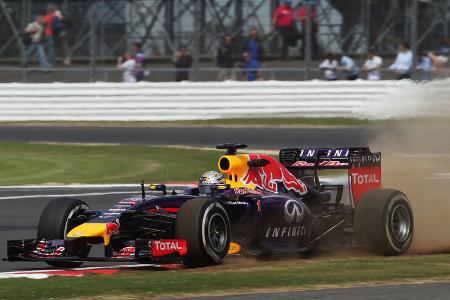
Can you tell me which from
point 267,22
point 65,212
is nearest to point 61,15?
point 267,22

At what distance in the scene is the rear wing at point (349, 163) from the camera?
10961 millimetres

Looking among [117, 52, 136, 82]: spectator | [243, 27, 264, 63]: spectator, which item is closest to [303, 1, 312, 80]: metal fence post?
[243, 27, 264, 63]: spectator

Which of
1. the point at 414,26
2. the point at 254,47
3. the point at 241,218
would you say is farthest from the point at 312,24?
the point at 241,218

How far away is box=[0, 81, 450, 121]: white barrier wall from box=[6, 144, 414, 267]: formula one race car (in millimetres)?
12959

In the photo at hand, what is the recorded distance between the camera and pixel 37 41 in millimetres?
26125

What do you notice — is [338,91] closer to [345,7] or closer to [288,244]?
[345,7]

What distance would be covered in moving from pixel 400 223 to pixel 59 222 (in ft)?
10.8

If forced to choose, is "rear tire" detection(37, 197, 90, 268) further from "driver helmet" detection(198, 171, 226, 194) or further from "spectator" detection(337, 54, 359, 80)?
"spectator" detection(337, 54, 359, 80)

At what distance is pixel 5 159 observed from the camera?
2058cm

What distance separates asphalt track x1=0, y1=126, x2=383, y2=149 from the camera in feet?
72.0

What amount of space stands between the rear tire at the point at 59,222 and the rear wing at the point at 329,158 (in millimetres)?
2520

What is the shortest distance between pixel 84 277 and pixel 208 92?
54.7 ft

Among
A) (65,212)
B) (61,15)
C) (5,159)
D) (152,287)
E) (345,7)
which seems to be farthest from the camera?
(61,15)

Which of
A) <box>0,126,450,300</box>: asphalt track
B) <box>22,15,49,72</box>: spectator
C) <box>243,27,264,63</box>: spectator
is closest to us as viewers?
<box>0,126,450,300</box>: asphalt track
